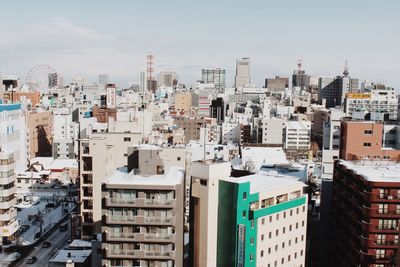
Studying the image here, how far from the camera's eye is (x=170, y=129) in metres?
60.7

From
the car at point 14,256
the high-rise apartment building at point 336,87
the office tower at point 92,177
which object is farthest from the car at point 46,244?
the high-rise apartment building at point 336,87

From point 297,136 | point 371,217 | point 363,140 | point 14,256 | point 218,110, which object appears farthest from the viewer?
point 218,110

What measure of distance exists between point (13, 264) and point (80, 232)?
421 cm

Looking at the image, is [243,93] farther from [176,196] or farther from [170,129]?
[176,196]

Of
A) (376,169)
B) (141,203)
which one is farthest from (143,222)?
(376,169)

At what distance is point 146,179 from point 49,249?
16.0 meters

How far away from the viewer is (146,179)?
19359mm

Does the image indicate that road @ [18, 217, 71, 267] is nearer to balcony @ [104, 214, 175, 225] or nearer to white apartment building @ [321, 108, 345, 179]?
balcony @ [104, 214, 175, 225]

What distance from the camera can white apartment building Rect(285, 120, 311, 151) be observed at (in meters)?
67.1

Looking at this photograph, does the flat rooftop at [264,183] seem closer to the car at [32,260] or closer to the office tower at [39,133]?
the car at [32,260]

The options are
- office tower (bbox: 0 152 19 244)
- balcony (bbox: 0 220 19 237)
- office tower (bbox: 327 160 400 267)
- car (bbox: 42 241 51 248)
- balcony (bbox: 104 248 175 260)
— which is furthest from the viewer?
car (bbox: 42 241 51 248)

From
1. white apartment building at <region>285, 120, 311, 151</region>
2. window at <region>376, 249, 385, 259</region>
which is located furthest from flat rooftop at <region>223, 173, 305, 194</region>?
white apartment building at <region>285, 120, 311, 151</region>

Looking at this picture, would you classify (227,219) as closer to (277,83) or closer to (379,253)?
(379,253)

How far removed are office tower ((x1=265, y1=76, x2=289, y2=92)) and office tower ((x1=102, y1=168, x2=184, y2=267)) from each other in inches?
6296
